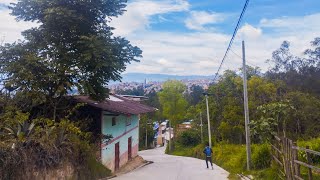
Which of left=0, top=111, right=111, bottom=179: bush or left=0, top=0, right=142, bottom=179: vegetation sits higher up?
left=0, top=0, right=142, bottom=179: vegetation

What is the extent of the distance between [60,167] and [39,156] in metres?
1.50

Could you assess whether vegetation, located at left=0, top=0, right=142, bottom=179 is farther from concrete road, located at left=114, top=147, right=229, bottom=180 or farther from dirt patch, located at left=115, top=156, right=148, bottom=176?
dirt patch, located at left=115, top=156, right=148, bottom=176

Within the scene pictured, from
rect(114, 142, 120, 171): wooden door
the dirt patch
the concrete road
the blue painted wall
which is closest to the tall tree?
the blue painted wall

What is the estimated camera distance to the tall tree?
56.6 ft

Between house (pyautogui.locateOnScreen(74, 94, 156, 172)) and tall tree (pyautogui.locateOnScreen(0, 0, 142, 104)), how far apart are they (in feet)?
7.86

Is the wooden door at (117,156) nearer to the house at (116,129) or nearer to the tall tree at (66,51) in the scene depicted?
the house at (116,129)

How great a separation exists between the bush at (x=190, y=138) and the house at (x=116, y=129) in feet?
92.7

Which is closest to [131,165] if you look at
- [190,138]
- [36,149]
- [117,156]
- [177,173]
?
[117,156]

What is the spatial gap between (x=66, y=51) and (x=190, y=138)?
154ft

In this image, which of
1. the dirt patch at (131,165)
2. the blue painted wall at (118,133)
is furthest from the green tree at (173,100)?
the dirt patch at (131,165)

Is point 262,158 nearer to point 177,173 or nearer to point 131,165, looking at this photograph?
point 177,173

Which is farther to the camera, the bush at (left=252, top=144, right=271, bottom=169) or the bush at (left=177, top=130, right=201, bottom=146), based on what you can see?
the bush at (left=177, top=130, right=201, bottom=146)

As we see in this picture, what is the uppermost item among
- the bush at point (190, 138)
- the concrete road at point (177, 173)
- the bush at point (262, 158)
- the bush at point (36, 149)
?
the bush at point (36, 149)

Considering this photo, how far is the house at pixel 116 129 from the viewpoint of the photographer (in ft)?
70.7
